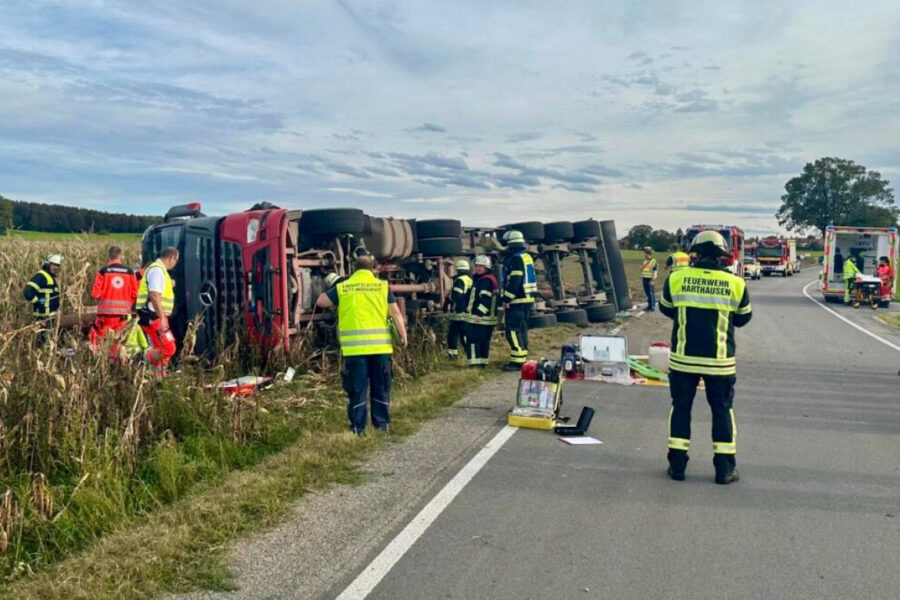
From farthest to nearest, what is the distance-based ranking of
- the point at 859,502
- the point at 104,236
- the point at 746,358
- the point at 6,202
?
the point at 6,202 < the point at 104,236 < the point at 746,358 < the point at 859,502

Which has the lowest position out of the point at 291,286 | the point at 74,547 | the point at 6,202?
the point at 74,547

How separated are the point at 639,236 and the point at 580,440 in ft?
243

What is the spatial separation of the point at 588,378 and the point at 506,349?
274cm

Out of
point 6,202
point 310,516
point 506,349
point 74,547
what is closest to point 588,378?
point 506,349

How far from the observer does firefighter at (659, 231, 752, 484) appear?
232 inches

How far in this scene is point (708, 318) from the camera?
5949 mm

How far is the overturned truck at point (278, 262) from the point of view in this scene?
387 inches

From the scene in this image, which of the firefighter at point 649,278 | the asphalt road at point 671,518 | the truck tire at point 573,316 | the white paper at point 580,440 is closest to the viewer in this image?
the asphalt road at point 671,518

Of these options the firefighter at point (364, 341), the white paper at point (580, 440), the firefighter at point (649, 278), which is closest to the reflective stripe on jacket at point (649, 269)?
the firefighter at point (649, 278)

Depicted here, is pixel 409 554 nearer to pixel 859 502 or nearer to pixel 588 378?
pixel 859 502

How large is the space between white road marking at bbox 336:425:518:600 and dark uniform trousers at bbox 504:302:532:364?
160 inches

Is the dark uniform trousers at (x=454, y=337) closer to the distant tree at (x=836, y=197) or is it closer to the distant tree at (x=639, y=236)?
the distant tree at (x=639, y=236)

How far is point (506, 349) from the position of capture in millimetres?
12906

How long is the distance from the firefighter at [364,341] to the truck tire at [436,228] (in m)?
5.70
